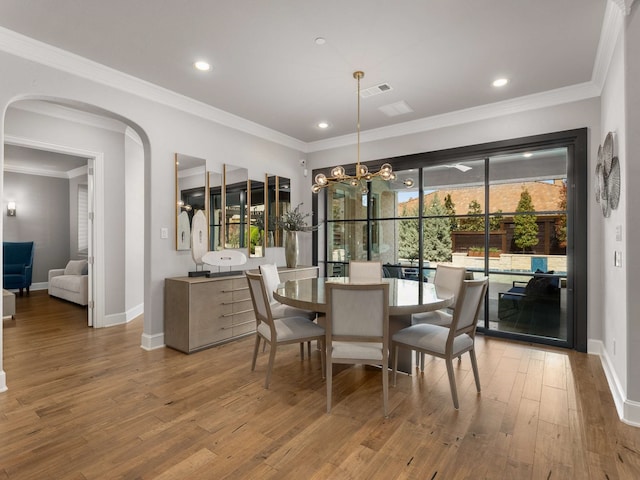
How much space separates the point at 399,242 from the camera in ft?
16.5

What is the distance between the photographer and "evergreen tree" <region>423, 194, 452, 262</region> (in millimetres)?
4609

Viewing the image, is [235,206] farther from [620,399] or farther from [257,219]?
[620,399]

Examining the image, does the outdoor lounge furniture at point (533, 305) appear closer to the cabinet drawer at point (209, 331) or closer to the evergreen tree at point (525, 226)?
the evergreen tree at point (525, 226)

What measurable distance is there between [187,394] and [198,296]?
1.14 metres

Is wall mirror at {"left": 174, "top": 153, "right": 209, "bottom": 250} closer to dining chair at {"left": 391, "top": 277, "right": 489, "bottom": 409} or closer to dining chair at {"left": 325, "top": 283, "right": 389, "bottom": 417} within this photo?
dining chair at {"left": 325, "top": 283, "right": 389, "bottom": 417}

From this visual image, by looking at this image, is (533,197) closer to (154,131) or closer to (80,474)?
(154,131)

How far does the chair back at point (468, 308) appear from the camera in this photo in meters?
2.39

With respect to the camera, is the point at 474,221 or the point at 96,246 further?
the point at 96,246

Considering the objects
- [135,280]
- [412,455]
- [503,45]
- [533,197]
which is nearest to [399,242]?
[533,197]

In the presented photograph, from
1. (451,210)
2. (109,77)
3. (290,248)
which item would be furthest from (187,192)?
(451,210)

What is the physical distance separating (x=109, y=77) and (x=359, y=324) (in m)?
3.26

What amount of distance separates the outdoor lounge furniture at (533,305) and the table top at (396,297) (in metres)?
1.62

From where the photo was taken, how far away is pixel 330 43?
2.78 metres

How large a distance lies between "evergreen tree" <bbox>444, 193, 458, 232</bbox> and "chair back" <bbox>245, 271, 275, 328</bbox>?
2903mm
